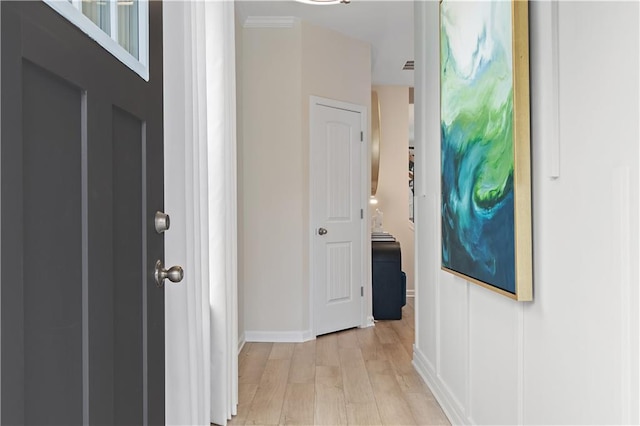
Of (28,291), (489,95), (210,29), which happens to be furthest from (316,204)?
(28,291)

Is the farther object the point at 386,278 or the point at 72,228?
the point at 386,278

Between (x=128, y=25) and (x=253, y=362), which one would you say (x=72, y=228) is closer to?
(x=128, y=25)

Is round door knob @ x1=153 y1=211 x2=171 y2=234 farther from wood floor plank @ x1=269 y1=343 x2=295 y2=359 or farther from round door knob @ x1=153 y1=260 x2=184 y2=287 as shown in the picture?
wood floor plank @ x1=269 y1=343 x2=295 y2=359

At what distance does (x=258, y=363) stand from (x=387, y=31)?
301 cm

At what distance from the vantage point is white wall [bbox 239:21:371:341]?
4.34 metres

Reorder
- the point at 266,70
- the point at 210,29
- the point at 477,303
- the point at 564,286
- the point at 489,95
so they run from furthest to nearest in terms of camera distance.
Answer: the point at 266,70, the point at 210,29, the point at 477,303, the point at 489,95, the point at 564,286

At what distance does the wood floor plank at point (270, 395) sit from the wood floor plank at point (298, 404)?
3cm

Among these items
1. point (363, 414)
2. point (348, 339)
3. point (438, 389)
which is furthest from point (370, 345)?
point (363, 414)

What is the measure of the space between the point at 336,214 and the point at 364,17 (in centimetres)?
169

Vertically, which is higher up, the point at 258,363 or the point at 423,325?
the point at 423,325

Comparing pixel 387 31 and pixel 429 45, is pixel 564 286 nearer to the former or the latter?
pixel 429 45

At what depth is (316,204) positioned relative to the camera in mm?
4469

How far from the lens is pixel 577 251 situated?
1387 millimetres

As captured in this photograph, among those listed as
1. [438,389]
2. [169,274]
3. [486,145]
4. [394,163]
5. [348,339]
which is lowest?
[348,339]
